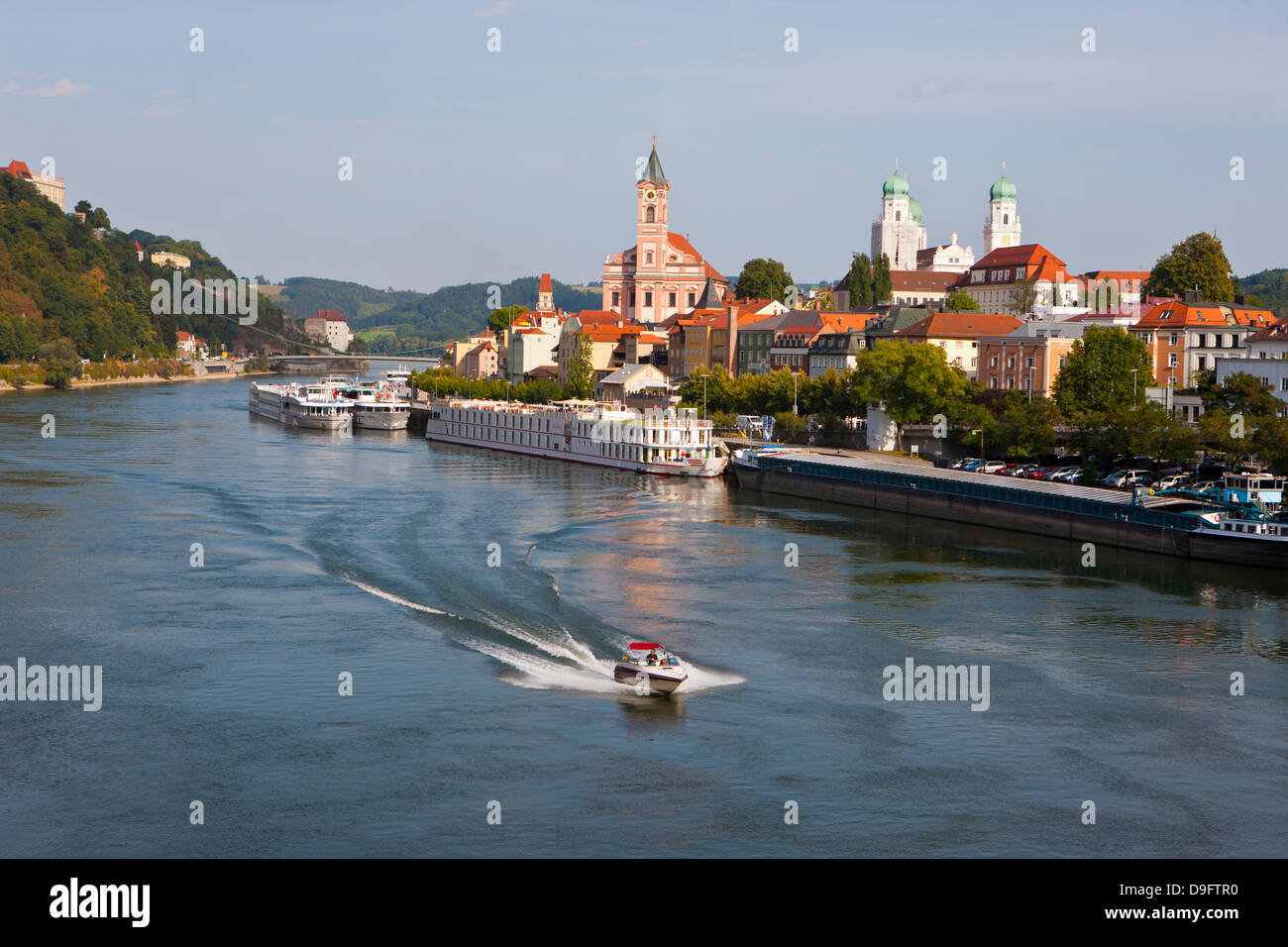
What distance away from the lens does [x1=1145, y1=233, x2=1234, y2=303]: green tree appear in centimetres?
8362

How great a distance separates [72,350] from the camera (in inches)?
5477

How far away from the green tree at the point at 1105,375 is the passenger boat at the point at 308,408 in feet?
160

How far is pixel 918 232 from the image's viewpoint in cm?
15275

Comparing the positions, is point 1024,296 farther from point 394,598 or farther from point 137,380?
point 137,380

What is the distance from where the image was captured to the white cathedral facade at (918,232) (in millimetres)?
141500

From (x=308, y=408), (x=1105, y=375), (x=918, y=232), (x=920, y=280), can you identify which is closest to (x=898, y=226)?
(x=918, y=232)

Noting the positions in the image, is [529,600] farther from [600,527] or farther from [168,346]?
[168,346]

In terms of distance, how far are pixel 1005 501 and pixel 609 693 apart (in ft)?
A: 81.9

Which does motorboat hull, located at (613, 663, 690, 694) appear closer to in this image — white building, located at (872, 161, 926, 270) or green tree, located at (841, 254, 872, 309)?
green tree, located at (841, 254, 872, 309)

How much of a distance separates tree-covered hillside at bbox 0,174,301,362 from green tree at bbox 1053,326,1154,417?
108 m

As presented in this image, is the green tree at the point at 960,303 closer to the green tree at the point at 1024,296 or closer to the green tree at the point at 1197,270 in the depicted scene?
the green tree at the point at 1024,296

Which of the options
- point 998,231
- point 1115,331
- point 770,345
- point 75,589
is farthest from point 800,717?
point 998,231

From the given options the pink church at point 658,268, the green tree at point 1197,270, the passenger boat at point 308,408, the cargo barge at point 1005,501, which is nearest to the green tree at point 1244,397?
the cargo barge at point 1005,501

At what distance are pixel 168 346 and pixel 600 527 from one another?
147m
